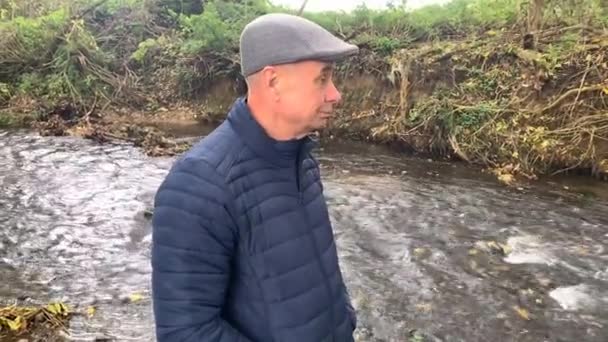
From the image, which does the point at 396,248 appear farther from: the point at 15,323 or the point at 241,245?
the point at 241,245

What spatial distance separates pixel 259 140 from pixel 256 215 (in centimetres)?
20

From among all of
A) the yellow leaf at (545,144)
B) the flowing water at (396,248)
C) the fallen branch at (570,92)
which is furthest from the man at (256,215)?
the fallen branch at (570,92)

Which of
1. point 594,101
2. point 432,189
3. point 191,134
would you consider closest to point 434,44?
point 594,101

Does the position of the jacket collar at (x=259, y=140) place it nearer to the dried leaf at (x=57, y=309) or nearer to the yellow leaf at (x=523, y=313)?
the dried leaf at (x=57, y=309)

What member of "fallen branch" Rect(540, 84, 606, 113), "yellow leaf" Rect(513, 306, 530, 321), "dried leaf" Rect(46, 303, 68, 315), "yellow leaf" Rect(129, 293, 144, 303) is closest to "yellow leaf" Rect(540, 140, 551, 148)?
"fallen branch" Rect(540, 84, 606, 113)

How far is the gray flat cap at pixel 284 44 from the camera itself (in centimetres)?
156

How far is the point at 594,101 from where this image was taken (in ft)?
29.3

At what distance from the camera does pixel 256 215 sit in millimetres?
1618

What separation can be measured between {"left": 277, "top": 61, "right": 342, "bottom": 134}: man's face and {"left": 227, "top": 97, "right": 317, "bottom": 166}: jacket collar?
2.6 inches

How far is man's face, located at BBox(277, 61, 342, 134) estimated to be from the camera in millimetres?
1593

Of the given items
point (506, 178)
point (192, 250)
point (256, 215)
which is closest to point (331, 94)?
point (256, 215)

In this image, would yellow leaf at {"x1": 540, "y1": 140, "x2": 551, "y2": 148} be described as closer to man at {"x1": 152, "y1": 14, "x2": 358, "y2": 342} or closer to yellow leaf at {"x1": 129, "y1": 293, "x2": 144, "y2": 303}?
yellow leaf at {"x1": 129, "y1": 293, "x2": 144, "y2": 303}

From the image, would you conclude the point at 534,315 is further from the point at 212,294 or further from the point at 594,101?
the point at 594,101

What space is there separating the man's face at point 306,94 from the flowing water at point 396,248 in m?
3.09
